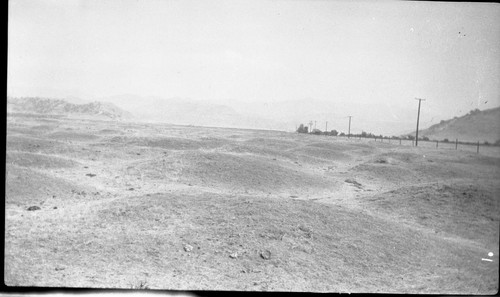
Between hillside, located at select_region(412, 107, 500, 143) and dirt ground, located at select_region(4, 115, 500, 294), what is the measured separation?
3839 cm

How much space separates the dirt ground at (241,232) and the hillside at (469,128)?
38.4 m

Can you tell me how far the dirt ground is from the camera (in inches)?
241

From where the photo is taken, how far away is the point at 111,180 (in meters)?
12.1

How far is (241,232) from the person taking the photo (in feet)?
24.1

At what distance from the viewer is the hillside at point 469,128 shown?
43500 millimetres

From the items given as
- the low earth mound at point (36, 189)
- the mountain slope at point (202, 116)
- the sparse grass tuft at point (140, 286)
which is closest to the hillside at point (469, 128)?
the mountain slope at point (202, 116)

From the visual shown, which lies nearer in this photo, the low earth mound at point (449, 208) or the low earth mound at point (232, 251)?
the low earth mound at point (232, 251)

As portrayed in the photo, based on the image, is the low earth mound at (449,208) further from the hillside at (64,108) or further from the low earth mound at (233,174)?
the hillside at (64,108)

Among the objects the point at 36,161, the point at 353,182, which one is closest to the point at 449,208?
the point at 353,182

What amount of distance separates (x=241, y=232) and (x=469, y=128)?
51.2 meters

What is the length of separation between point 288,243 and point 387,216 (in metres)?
3.91

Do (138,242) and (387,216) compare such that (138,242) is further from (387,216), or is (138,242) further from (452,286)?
(387,216)

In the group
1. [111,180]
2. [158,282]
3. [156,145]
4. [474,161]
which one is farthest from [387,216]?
[156,145]

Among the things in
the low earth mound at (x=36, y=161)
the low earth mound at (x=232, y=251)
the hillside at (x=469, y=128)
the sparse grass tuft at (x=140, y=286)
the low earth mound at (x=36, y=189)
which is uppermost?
the hillside at (x=469, y=128)
